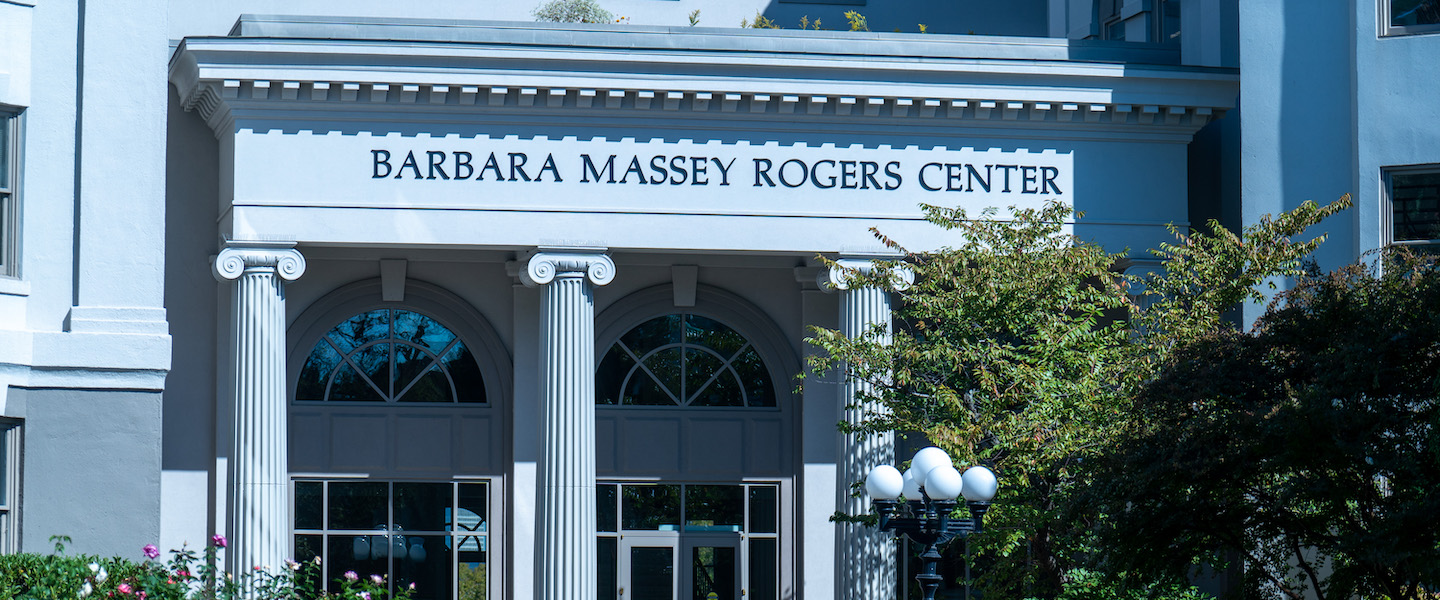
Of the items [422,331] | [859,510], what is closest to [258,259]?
[422,331]

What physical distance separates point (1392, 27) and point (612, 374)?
11969 mm

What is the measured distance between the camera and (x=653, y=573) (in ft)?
91.5

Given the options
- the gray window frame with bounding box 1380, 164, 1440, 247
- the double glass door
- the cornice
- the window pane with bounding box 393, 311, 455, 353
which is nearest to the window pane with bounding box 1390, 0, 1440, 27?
the gray window frame with bounding box 1380, 164, 1440, 247

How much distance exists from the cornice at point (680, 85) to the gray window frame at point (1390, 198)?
8.75 ft

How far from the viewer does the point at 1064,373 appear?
20266 millimetres

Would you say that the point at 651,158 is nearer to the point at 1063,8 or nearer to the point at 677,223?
the point at 677,223

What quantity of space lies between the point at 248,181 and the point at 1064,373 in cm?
1059

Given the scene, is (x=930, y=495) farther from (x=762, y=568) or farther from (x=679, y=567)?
(x=762, y=568)

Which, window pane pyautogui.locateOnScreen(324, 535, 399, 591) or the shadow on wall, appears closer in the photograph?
window pane pyautogui.locateOnScreen(324, 535, 399, 591)

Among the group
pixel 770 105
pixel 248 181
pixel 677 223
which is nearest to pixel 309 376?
pixel 248 181

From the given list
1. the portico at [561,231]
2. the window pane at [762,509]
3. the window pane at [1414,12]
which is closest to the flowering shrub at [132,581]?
the portico at [561,231]

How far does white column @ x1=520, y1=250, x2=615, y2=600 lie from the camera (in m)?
24.0

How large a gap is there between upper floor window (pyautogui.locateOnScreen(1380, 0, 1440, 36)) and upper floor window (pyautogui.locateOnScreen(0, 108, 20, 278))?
1612 cm

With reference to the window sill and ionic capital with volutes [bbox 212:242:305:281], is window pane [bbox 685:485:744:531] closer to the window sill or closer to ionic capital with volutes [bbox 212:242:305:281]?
ionic capital with volutes [bbox 212:242:305:281]
